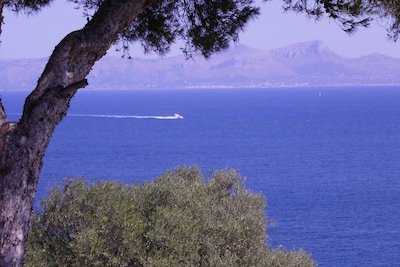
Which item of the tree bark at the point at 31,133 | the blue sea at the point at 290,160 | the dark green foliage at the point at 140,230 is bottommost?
the blue sea at the point at 290,160

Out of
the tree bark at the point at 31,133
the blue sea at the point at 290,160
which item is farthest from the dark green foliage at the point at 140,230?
the blue sea at the point at 290,160

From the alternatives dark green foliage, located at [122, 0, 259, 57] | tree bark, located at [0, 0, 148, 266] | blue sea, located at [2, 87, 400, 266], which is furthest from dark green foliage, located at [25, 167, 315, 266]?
blue sea, located at [2, 87, 400, 266]

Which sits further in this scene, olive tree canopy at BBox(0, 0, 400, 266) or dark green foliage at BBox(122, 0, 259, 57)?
dark green foliage at BBox(122, 0, 259, 57)

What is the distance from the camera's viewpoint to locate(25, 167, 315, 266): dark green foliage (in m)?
11.2

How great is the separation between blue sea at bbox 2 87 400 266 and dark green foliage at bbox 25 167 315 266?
2232 centimetres

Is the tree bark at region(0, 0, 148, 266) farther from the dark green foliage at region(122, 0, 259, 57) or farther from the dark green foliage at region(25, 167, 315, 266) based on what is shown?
the dark green foliage at region(25, 167, 315, 266)

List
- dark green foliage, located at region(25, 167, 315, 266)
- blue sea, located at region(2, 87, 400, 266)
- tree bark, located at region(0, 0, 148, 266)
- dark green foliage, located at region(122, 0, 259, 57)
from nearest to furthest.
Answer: tree bark, located at region(0, 0, 148, 266)
dark green foliage, located at region(122, 0, 259, 57)
dark green foliage, located at region(25, 167, 315, 266)
blue sea, located at region(2, 87, 400, 266)

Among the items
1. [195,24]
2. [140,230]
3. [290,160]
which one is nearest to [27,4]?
[195,24]

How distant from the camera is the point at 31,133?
4254 mm

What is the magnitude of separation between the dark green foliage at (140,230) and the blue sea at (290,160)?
22.3 metres

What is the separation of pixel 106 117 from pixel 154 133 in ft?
104

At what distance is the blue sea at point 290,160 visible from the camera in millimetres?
40250

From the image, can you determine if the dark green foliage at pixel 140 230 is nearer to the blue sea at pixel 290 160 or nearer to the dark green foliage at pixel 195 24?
the dark green foliage at pixel 195 24

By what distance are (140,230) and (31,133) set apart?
7.24 meters
